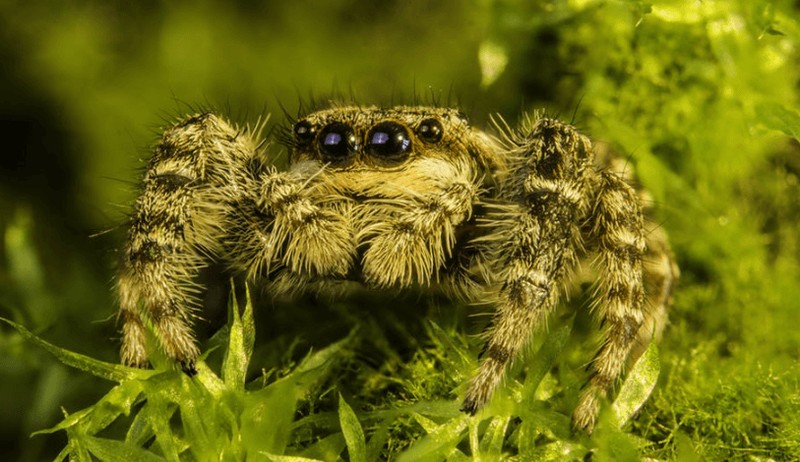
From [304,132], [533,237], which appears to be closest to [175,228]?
[304,132]

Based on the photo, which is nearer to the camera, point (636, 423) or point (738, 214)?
point (636, 423)

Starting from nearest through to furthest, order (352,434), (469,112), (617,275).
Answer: (352,434)
(617,275)
(469,112)

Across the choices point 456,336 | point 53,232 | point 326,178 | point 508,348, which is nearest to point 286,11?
point 53,232

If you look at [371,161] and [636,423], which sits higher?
[371,161]

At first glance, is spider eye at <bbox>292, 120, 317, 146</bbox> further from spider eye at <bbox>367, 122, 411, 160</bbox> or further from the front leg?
the front leg

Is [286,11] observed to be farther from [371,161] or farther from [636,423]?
[636,423]

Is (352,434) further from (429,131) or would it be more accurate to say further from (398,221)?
(429,131)

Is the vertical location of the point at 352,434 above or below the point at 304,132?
below
